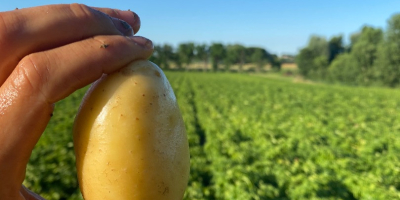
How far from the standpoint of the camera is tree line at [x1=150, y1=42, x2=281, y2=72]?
92.6 m

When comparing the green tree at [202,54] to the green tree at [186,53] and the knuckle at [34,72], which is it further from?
the knuckle at [34,72]

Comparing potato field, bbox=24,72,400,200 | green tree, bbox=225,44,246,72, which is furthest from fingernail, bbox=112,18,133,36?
green tree, bbox=225,44,246,72

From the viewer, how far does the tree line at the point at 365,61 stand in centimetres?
4897

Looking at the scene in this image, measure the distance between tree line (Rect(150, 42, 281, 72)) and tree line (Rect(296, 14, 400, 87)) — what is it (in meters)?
18.6

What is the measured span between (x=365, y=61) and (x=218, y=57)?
179ft

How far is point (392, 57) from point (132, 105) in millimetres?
56070

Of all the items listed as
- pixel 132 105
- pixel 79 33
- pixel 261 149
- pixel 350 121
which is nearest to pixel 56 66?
pixel 79 33

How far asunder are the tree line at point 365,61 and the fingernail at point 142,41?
55.5 meters

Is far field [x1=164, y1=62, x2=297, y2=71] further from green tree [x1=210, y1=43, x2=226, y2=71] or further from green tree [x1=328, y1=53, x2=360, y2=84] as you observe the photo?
green tree [x1=328, y1=53, x2=360, y2=84]

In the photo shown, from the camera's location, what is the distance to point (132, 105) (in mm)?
1060

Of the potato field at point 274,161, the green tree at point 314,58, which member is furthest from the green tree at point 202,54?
the potato field at point 274,161

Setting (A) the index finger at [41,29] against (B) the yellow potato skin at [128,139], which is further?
(B) the yellow potato skin at [128,139]

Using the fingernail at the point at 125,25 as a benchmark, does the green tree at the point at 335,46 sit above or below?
above

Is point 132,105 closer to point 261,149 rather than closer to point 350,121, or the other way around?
point 261,149
